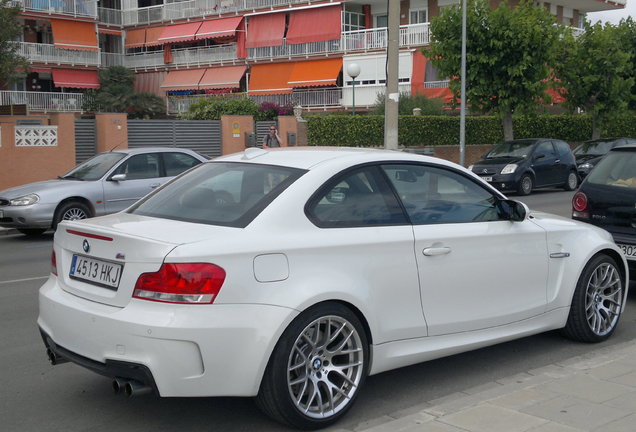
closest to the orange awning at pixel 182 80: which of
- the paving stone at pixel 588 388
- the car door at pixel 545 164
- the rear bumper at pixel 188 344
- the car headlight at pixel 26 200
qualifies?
the car door at pixel 545 164

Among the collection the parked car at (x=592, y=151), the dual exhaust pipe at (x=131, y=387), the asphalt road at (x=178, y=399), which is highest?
the parked car at (x=592, y=151)

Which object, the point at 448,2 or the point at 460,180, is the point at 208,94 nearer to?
the point at 448,2

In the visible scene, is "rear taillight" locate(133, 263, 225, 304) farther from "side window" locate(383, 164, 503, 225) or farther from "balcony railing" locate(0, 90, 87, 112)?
"balcony railing" locate(0, 90, 87, 112)

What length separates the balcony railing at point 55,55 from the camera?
47.9 m

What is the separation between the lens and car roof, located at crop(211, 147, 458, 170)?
5.00 meters

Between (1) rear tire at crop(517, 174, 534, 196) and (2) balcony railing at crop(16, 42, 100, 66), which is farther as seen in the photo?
(2) balcony railing at crop(16, 42, 100, 66)

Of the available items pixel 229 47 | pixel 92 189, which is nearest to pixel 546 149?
pixel 92 189

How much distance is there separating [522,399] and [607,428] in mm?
563

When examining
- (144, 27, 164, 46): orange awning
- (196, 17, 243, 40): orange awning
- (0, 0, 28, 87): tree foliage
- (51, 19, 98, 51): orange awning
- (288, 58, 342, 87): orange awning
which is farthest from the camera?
(144, 27, 164, 46): orange awning

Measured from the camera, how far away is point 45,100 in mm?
48625

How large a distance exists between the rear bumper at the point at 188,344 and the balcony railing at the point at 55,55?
46.7 m

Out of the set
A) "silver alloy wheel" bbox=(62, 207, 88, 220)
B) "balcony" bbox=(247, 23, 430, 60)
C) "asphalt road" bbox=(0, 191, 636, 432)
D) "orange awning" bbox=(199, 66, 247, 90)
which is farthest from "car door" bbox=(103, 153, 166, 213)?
"orange awning" bbox=(199, 66, 247, 90)

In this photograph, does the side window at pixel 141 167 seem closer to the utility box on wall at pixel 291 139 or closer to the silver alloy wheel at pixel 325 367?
the silver alloy wheel at pixel 325 367

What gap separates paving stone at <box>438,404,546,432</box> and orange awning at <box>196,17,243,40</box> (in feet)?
158
